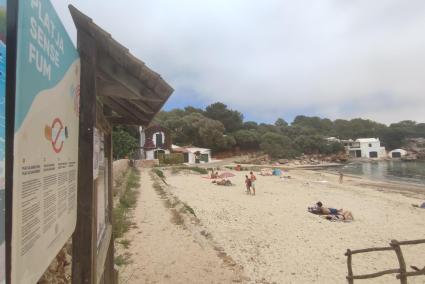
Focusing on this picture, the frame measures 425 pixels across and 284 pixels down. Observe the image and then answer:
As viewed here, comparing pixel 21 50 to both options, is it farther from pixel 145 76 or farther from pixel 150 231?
pixel 150 231

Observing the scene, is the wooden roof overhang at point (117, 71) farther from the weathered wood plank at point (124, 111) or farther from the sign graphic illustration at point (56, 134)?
the weathered wood plank at point (124, 111)

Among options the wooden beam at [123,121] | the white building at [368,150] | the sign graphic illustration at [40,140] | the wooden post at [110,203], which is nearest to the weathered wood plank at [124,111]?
the wooden beam at [123,121]

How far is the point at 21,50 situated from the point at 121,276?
597 centimetres

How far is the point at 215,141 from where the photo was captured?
59.9 meters

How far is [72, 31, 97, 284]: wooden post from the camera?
2.36 m

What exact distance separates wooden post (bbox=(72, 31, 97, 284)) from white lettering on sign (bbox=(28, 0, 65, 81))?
0.74 m

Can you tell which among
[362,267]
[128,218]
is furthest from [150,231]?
[362,267]

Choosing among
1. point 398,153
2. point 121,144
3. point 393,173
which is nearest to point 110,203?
point 121,144

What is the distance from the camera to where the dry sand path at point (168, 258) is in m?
6.31

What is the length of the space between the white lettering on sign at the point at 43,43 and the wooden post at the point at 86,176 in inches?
29.1

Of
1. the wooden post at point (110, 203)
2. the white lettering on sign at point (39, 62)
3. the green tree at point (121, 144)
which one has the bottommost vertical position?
the wooden post at point (110, 203)

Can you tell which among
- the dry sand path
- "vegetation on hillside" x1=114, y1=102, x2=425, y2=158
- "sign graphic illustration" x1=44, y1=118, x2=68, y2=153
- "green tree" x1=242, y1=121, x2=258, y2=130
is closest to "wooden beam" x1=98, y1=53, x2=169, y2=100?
"sign graphic illustration" x1=44, y1=118, x2=68, y2=153

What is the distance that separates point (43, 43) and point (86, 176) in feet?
3.98

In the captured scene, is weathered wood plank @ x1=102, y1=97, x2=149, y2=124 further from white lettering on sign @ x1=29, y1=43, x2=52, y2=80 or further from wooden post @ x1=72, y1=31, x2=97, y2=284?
white lettering on sign @ x1=29, y1=43, x2=52, y2=80
